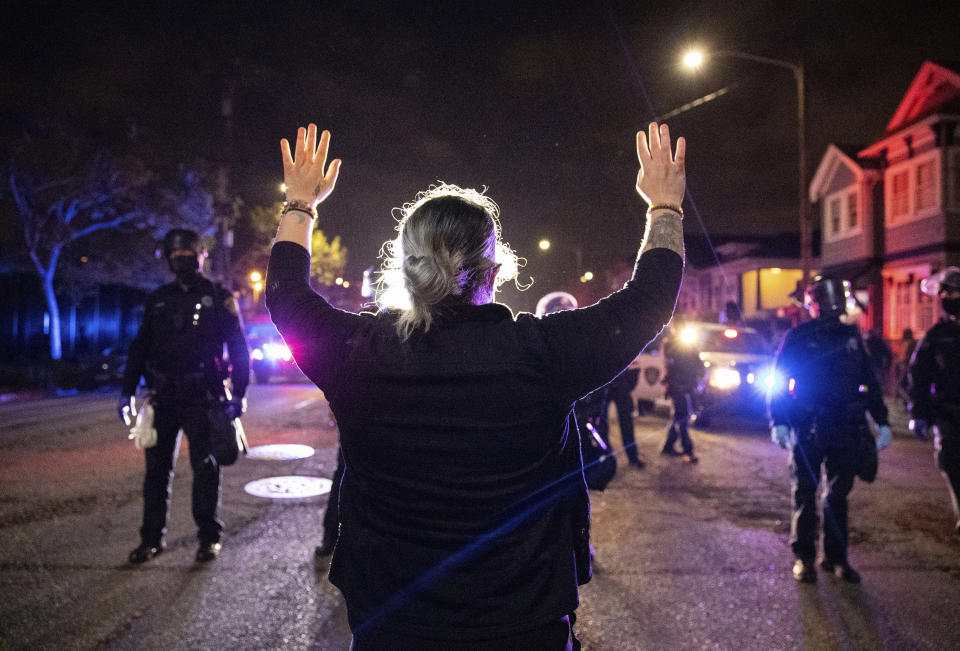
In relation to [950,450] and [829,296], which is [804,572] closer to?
[950,450]

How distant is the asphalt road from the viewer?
3.76 m

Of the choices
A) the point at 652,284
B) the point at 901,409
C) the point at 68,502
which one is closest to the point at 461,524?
the point at 652,284

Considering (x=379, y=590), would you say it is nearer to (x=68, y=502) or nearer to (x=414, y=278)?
(x=414, y=278)

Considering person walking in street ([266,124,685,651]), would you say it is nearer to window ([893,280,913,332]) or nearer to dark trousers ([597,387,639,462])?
dark trousers ([597,387,639,462])

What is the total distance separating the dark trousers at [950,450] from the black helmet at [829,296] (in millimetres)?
1380

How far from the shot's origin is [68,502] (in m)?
6.46

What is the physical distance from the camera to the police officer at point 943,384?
208 inches

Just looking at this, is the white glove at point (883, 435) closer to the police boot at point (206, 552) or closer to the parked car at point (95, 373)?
the police boot at point (206, 552)

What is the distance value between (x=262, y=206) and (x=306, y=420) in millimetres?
35654

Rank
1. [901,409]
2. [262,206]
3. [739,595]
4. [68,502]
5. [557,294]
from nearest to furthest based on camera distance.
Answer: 1. [739,595]
2. [557,294]
3. [68,502]
4. [901,409]
5. [262,206]

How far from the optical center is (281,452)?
9180mm

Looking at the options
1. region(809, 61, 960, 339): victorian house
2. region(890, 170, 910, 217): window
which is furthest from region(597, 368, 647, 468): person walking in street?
region(890, 170, 910, 217): window

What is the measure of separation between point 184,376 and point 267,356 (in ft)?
57.8

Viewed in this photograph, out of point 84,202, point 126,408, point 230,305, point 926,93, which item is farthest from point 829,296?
point 84,202
